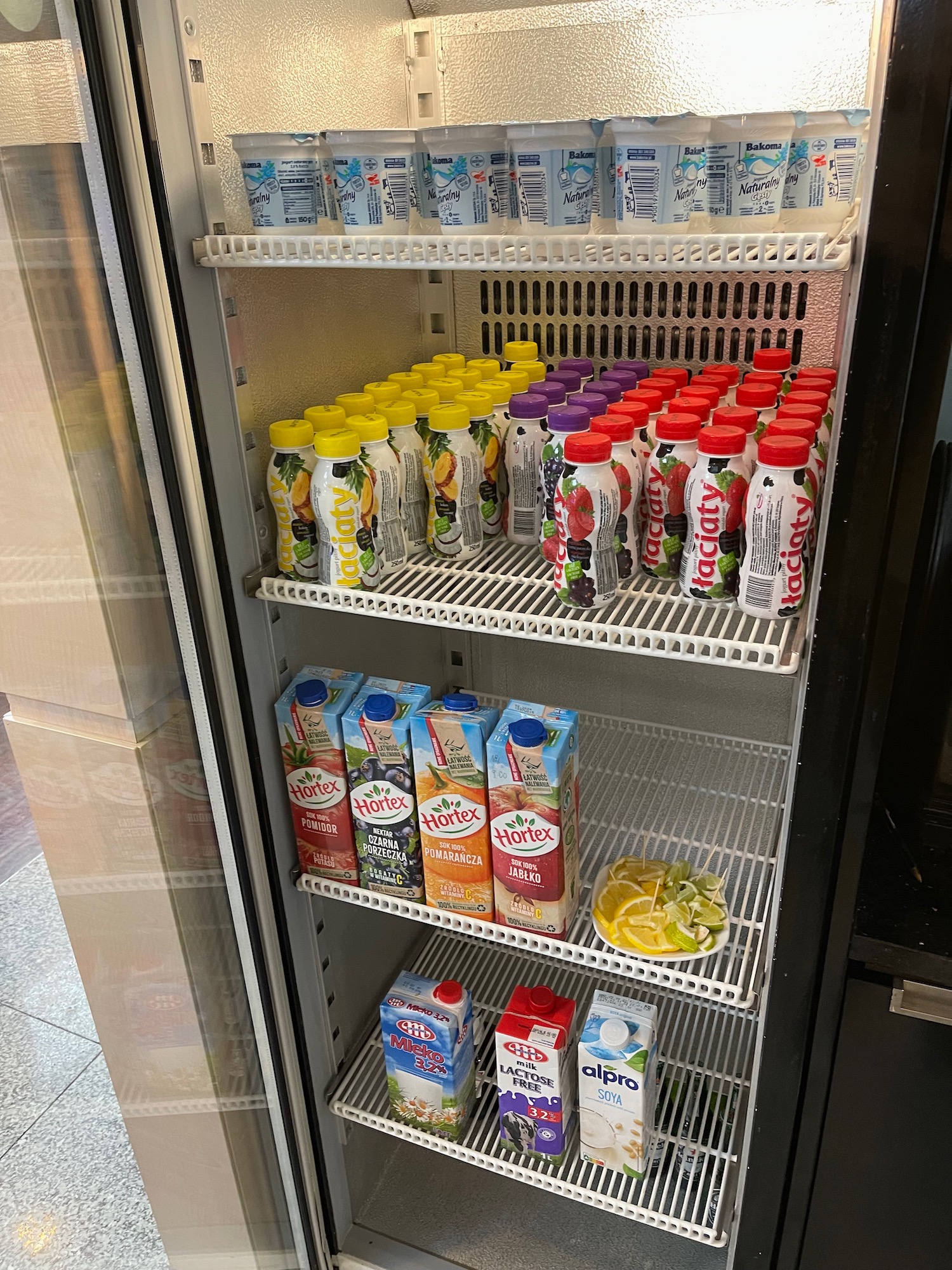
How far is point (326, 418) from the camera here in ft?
3.94

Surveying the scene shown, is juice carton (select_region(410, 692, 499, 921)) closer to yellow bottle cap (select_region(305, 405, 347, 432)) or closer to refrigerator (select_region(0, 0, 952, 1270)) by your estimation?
refrigerator (select_region(0, 0, 952, 1270))

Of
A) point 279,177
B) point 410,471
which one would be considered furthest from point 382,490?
point 279,177

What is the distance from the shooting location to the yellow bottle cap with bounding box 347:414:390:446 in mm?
1160

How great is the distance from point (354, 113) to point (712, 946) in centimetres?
125

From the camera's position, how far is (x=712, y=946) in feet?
4.01

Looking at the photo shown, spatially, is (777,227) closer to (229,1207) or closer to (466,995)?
(466,995)

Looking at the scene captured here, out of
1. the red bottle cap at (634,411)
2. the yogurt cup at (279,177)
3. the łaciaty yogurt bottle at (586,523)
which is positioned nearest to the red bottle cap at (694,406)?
the red bottle cap at (634,411)

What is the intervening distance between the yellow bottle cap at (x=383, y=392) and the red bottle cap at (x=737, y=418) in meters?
0.46

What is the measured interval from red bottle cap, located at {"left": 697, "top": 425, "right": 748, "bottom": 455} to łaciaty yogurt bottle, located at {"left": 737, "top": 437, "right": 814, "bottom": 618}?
0.04 m

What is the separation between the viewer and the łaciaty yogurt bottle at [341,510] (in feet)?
3.72

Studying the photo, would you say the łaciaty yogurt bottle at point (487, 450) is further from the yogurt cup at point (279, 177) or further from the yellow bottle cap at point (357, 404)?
the yogurt cup at point (279, 177)

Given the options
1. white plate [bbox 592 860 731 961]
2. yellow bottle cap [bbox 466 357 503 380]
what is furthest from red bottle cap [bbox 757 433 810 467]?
white plate [bbox 592 860 731 961]

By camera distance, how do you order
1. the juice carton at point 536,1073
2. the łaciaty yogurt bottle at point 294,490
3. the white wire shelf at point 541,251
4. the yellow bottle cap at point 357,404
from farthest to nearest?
the juice carton at point 536,1073 < the yellow bottle cap at point 357,404 < the łaciaty yogurt bottle at point 294,490 < the white wire shelf at point 541,251

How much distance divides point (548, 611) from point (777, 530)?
10.8 inches
